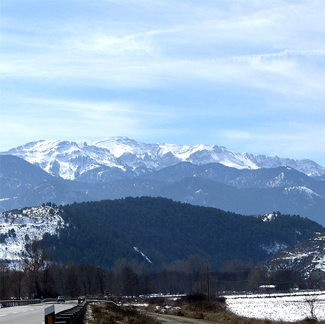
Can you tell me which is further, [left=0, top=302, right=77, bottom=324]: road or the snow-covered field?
the snow-covered field

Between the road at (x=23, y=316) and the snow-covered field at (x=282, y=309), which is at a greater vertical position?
the road at (x=23, y=316)

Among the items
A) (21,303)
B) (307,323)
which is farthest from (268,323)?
(21,303)

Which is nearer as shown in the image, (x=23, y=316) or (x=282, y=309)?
(x=23, y=316)

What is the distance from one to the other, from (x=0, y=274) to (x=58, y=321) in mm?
100274

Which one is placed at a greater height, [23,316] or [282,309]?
[23,316]

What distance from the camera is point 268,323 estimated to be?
50.6 m

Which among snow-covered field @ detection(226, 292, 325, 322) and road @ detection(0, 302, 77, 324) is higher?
road @ detection(0, 302, 77, 324)

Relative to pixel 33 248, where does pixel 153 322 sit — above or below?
below

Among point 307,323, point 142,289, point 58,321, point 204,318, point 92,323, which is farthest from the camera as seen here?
point 142,289

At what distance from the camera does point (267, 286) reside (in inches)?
7795

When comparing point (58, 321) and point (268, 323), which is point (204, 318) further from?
point (58, 321)

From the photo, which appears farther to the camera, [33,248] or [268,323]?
[33,248]

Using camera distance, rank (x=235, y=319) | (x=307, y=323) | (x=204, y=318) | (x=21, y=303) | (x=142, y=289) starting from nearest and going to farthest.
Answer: (x=307, y=323), (x=235, y=319), (x=204, y=318), (x=21, y=303), (x=142, y=289)

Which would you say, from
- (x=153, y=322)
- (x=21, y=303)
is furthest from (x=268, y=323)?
(x=21, y=303)
